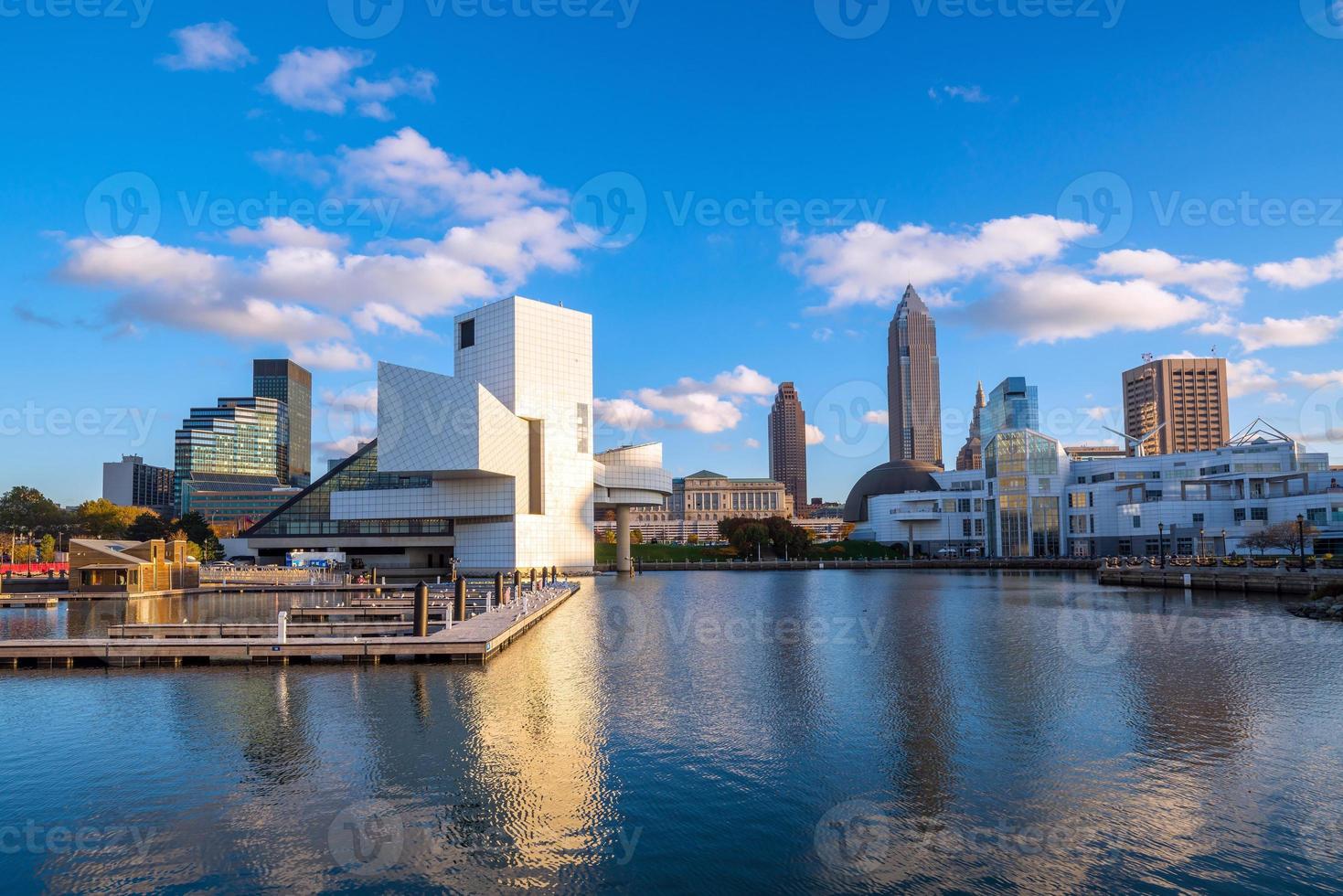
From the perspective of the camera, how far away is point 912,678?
1037 inches

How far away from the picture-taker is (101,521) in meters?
135

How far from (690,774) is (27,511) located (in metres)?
152

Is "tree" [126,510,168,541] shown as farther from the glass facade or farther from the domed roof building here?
the domed roof building

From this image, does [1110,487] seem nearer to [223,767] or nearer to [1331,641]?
[1331,641]

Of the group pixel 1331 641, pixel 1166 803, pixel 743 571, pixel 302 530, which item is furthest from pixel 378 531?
pixel 1166 803

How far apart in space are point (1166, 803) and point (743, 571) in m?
105

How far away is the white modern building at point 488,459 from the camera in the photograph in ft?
266

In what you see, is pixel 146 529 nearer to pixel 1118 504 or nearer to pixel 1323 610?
pixel 1118 504

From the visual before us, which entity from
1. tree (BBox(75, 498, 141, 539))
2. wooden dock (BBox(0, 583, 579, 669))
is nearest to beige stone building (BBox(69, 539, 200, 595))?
wooden dock (BBox(0, 583, 579, 669))
